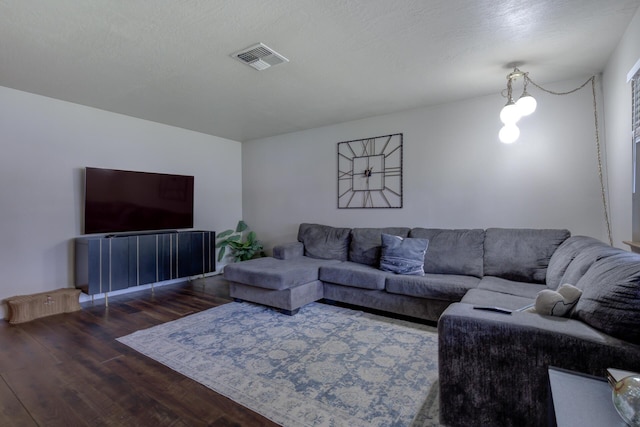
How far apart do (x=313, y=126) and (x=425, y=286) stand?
9.85ft

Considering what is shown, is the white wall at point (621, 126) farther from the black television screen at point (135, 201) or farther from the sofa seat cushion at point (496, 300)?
the black television screen at point (135, 201)

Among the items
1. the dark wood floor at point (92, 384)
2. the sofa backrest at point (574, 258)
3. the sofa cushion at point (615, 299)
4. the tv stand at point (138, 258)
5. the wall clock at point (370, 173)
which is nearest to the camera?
the sofa cushion at point (615, 299)

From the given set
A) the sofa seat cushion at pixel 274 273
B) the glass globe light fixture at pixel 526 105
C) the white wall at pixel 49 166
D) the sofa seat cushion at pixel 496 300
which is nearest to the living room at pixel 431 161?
the white wall at pixel 49 166

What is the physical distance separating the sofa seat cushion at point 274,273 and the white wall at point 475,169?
1.18 metres

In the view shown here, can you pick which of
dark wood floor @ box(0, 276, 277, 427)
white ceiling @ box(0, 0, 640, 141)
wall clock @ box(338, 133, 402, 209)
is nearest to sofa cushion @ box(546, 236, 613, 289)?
white ceiling @ box(0, 0, 640, 141)

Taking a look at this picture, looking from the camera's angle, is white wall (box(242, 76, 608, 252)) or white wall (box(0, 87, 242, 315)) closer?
white wall (box(242, 76, 608, 252))

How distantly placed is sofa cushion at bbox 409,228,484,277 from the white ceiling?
5.27 ft

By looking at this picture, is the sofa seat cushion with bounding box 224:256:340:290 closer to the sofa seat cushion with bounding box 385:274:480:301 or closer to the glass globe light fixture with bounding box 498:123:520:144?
the sofa seat cushion with bounding box 385:274:480:301

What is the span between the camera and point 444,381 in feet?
4.93

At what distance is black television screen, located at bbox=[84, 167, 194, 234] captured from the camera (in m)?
3.63

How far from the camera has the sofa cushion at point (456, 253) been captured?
3.13 m

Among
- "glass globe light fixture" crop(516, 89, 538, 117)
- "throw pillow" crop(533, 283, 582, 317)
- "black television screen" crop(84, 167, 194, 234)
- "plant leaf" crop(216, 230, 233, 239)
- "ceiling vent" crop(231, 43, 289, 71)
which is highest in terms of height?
"ceiling vent" crop(231, 43, 289, 71)

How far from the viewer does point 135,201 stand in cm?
399

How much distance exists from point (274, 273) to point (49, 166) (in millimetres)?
2901
